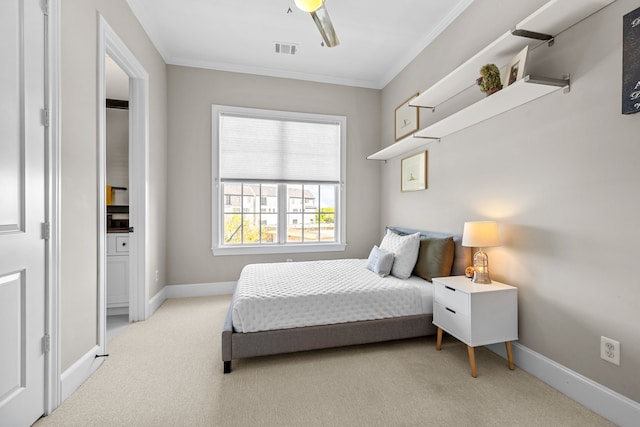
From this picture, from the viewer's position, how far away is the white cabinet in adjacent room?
3.34 metres

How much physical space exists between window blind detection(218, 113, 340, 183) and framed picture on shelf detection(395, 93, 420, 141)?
889 mm

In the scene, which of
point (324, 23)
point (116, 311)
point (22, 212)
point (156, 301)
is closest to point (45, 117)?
point (22, 212)

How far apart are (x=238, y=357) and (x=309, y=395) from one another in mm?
613

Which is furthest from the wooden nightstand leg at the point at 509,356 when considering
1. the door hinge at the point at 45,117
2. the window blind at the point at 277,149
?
the door hinge at the point at 45,117

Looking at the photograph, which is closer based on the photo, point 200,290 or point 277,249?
point 200,290

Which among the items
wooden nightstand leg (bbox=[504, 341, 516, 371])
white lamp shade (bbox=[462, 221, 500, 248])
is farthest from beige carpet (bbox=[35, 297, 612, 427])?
white lamp shade (bbox=[462, 221, 500, 248])

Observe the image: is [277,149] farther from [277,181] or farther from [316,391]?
[316,391]

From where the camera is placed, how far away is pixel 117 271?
11.1ft

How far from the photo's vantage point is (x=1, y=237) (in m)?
1.40

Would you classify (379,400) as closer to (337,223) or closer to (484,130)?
(484,130)

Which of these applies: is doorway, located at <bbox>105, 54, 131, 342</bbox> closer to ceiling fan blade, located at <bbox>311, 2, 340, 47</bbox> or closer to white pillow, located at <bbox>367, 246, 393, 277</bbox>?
ceiling fan blade, located at <bbox>311, 2, 340, 47</bbox>

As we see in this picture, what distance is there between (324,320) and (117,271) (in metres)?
2.58

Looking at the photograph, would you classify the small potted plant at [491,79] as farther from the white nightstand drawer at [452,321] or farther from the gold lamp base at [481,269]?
the white nightstand drawer at [452,321]

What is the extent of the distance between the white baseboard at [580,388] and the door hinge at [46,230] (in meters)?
3.17
